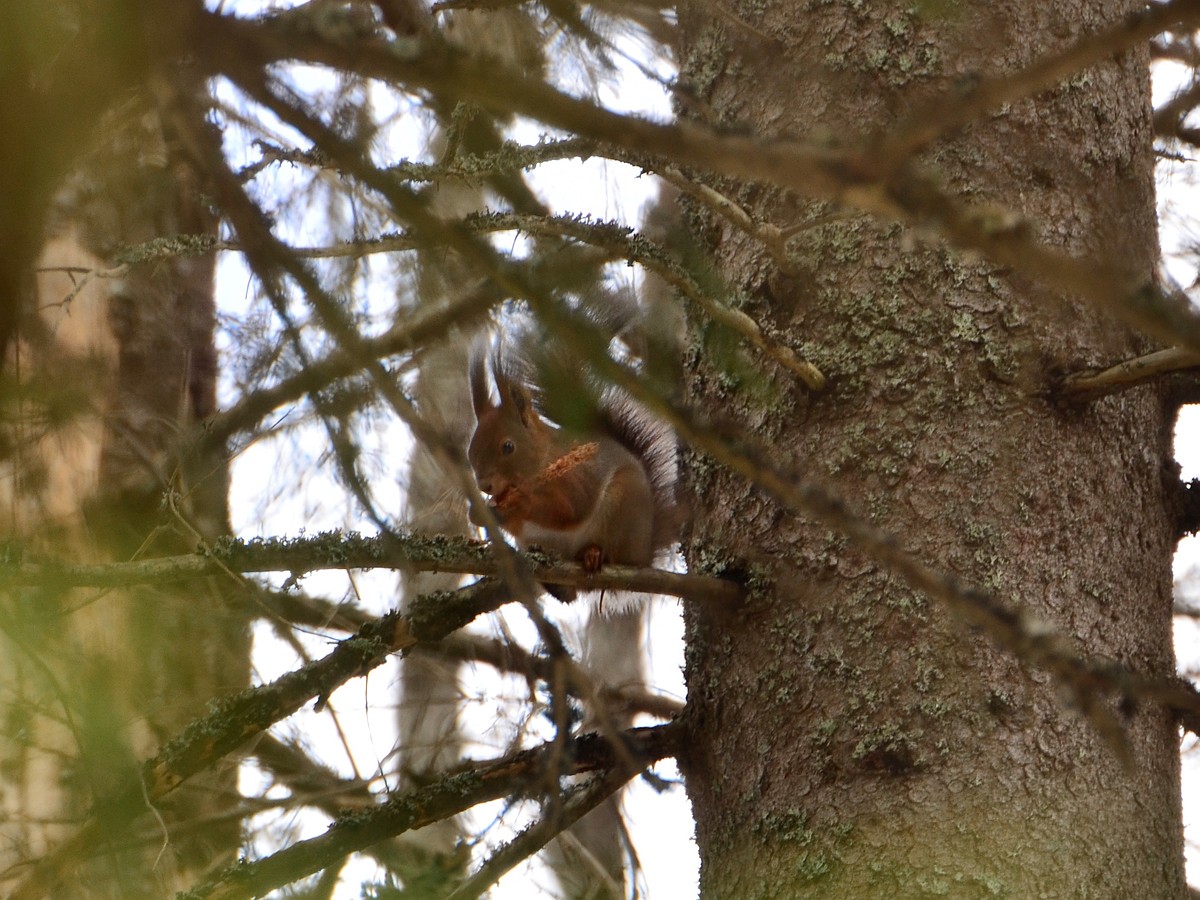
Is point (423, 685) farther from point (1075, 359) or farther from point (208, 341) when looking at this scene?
point (1075, 359)

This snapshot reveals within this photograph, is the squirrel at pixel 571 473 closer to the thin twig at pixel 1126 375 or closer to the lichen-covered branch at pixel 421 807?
the lichen-covered branch at pixel 421 807

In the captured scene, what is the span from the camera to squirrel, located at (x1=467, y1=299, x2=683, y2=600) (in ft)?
7.85

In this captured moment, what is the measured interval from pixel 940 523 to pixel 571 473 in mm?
1040

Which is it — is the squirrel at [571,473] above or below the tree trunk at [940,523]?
above

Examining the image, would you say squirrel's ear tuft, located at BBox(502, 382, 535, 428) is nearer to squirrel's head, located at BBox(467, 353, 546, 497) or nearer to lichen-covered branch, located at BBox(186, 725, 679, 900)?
squirrel's head, located at BBox(467, 353, 546, 497)

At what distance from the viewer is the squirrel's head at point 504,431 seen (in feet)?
8.61

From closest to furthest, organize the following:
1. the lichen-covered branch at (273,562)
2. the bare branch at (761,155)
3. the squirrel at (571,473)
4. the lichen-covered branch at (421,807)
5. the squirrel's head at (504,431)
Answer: the bare branch at (761,155) → the lichen-covered branch at (273,562) → the lichen-covered branch at (421,807) → the squirrel at (571,473) → the squirrel's head at (504,431)

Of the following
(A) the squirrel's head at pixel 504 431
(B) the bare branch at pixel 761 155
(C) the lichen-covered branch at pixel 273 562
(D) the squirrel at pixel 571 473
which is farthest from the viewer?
(A) the squirrel's head at pixel 504 431

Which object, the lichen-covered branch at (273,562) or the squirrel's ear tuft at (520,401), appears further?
the squirrel's ear tuft at (520,401)

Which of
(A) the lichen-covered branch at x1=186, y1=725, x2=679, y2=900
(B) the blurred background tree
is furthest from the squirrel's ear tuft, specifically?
(A) the lichen-covered branch at x1=186, y1=725, x2=679, y2=900

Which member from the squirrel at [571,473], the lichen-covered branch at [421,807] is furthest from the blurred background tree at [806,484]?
the squirrel at [571,473]

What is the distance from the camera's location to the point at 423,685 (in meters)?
3.33

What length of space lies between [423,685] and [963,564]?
6.88ft

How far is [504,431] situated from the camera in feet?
8.73
